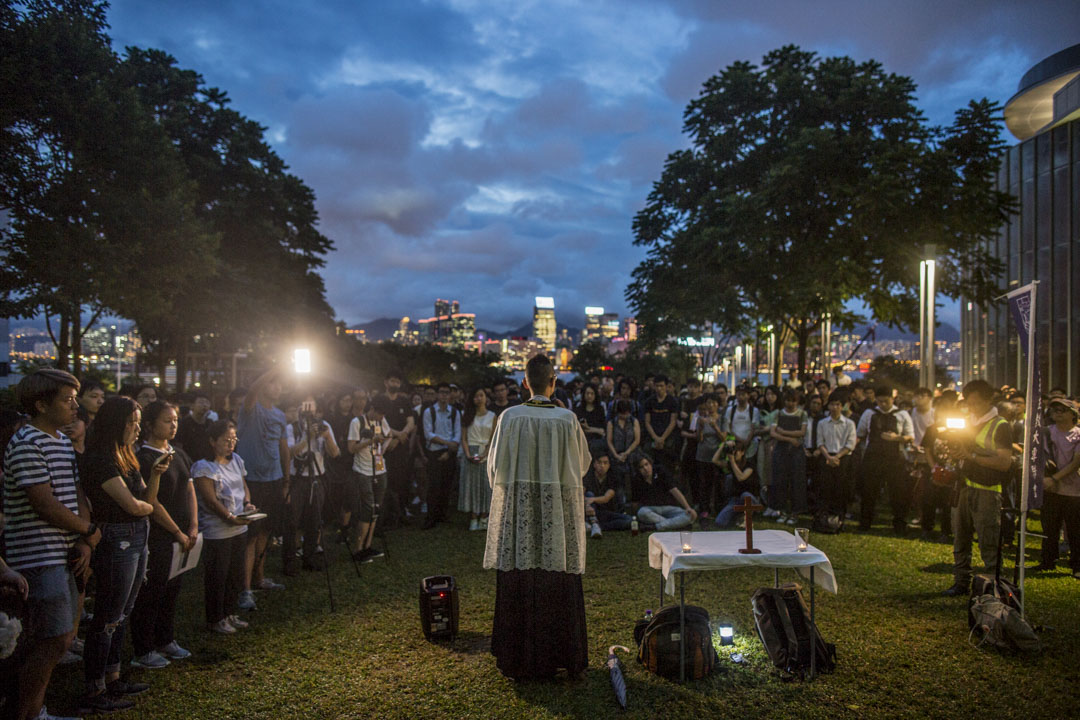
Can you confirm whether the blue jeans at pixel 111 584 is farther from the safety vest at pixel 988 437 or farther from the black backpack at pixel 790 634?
the safety vest at pixel 988 437

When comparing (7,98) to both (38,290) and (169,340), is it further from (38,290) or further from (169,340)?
(169,340)

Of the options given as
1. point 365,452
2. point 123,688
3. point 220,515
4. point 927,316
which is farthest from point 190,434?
point 927,316

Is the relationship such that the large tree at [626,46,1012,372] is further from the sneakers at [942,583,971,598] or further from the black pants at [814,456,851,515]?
the sneakers at [942,583,971,598]

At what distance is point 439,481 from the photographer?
31.4 ft

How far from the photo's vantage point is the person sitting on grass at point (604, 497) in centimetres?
898

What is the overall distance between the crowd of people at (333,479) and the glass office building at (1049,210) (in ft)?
55.3

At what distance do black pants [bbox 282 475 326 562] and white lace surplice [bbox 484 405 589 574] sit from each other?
342 cm

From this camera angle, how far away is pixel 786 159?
16859 mm

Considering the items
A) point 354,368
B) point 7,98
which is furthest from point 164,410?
point 354,368

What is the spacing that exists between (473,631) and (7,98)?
50.9ft

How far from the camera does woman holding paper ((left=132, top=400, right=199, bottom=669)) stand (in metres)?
4.39

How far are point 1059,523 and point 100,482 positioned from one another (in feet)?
29.4

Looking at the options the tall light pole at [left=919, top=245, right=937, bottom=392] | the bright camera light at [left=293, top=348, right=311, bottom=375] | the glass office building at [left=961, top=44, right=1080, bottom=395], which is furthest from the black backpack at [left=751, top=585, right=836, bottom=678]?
Answer: the glass office building at [left=961, top=44, right=1080, bottom=395]

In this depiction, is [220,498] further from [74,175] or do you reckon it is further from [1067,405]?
[74,175]
